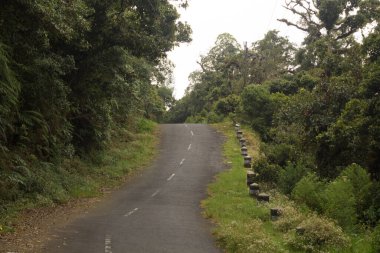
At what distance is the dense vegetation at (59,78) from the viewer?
13.8m

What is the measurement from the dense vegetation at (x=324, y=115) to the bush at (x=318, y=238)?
94 centimetres

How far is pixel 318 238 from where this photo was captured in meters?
10.4

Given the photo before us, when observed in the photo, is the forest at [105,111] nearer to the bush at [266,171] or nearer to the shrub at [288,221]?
the bush at [266,171]

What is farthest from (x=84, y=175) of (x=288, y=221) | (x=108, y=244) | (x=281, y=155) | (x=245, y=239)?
(x=245, y=239)

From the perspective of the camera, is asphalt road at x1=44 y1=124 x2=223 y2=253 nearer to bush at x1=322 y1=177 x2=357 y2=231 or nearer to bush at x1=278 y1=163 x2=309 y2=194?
bush at x1=278 y1=163 x2=309 y2=194

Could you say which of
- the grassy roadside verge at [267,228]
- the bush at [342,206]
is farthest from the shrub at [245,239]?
the bush at [342,206]

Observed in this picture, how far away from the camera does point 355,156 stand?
63.6ft

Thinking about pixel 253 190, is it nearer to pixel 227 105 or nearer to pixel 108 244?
pixel 108 244

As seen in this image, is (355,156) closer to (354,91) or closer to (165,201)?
(354,91)

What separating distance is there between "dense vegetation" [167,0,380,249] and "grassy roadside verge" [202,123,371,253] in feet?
3.00

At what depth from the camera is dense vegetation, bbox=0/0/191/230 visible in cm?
1384

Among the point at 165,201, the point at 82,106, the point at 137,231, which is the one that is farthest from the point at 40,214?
the point at 82,106

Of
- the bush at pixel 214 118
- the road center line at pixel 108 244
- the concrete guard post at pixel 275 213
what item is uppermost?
the bush at pixel 214 118

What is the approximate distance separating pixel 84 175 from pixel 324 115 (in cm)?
1227
